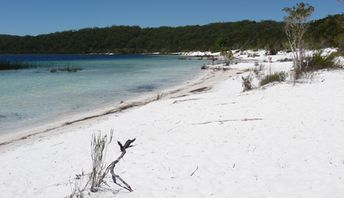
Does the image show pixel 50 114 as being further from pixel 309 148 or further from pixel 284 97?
pixel 309 148

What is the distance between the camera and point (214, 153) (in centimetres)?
734

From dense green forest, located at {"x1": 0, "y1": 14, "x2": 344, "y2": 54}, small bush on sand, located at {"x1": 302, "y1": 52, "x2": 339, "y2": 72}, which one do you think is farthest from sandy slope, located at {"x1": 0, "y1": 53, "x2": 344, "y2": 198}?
dense green forest, located at {"x1": 0, "y1": 14, "x2": 344, "y2": 54}

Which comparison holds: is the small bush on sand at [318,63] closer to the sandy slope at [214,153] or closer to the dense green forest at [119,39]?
the sandy slope at [214,153]

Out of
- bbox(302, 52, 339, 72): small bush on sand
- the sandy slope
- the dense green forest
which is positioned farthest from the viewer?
the dense green forest

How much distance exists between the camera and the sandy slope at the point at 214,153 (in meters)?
5.76

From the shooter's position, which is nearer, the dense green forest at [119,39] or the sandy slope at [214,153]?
the sandy slope at [214,153]

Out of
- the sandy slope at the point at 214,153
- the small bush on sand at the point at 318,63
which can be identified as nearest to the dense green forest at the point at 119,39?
the small bush on sand at the point at 318,63

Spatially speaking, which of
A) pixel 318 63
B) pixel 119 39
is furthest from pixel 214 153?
pixel 119 39

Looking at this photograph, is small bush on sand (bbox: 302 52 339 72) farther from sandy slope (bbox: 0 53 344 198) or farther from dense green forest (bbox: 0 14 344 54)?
dense green forest (bbox: 0 14 344 54)

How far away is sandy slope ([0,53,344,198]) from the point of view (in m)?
5.76

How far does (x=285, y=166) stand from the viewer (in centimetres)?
639

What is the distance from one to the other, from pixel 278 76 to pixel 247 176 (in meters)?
11.6

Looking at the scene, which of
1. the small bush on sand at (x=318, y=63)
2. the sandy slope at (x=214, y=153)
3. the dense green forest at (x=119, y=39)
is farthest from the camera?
the dense green forest at (x=119, y=39)

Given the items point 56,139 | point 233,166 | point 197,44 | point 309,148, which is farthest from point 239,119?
point 197,44
